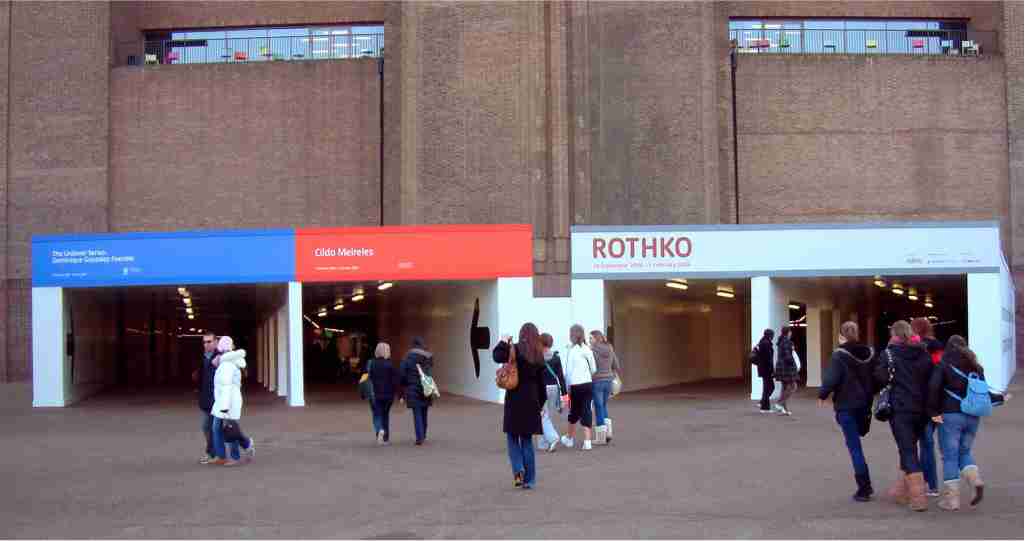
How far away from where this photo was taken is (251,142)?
3819 cm

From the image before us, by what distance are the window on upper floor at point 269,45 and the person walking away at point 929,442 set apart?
3020 centimetres

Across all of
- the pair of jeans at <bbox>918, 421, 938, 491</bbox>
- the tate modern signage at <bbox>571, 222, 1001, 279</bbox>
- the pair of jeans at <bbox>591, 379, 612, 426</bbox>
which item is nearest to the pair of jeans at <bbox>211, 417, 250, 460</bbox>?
the pair of jeans at <bbox>591, 379, 612, 426</bbox>

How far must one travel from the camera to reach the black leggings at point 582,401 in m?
15.5

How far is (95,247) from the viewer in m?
26.5

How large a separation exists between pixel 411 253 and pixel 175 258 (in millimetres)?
5088

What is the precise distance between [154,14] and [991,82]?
1050 inches

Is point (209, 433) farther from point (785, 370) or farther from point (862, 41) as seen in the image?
point (862, 41)

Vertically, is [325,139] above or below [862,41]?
below

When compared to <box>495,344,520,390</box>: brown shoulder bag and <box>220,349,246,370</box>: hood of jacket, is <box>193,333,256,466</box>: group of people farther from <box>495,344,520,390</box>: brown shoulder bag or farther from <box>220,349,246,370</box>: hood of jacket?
<box>495,344,520,390</box>: brown shoulder bag

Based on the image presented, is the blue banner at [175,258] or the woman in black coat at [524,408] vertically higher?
the blue banner at [175,258]

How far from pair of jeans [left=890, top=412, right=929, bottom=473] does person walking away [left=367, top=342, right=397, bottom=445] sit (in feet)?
27.6

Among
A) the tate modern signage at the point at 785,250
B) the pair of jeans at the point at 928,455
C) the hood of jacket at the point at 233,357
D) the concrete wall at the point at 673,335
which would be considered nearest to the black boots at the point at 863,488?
the pair of jeans at the point at 928,455

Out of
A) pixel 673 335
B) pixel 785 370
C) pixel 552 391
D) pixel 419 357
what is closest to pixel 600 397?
pixel 552 391

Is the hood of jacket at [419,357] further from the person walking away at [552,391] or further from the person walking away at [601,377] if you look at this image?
the person walking away at [601,377]
